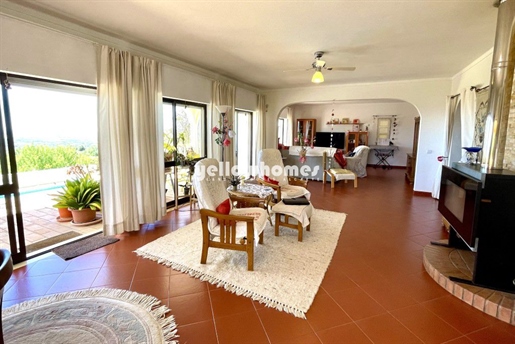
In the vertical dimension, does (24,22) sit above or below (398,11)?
below

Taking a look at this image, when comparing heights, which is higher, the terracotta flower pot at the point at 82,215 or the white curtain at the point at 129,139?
the white curtain at the point at 129,139

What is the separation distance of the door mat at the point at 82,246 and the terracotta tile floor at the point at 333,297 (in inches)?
4.6

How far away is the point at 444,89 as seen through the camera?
5.59 meters

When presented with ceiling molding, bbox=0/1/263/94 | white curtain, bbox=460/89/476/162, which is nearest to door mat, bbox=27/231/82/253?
ceiling molding, bbox=0/1/263/94

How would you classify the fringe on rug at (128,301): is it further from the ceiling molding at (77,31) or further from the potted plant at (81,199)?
the ceiling molding at (77,31)

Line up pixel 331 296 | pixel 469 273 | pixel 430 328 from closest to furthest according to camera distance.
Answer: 1. pixel 430 328
2. pixel 331 296
3. pixel 469 273

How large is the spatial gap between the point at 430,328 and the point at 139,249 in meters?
2.98

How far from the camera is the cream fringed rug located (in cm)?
230

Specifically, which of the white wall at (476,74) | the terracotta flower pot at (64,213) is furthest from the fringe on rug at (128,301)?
the white wall at (476,74)

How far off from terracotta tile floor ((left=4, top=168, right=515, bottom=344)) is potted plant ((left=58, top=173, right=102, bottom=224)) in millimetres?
947

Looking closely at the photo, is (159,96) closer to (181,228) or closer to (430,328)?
(181,228)

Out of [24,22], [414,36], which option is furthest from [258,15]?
[24,22]

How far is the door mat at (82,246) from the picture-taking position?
9.76ft

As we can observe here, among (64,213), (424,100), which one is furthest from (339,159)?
(64,213)
